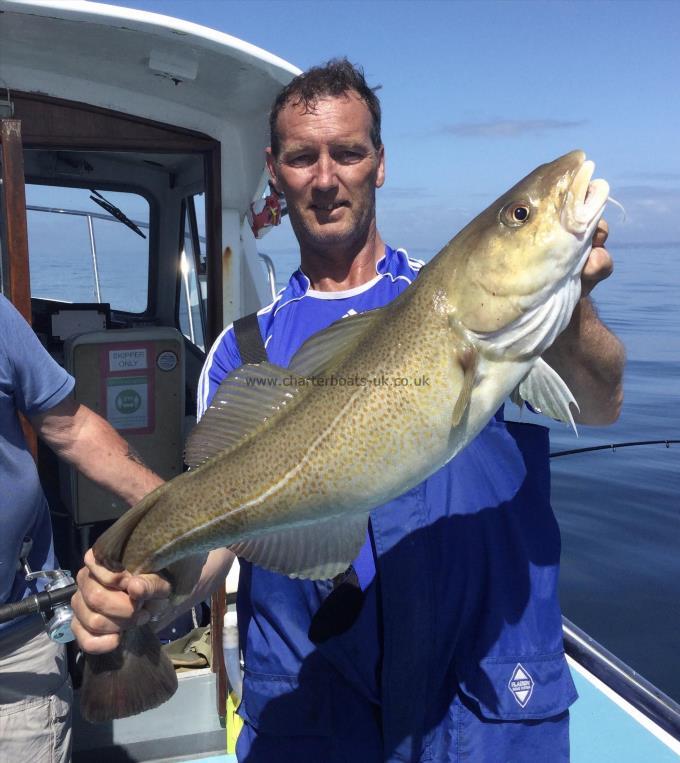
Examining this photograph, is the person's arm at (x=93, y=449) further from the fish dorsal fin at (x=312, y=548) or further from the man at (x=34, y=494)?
the fish dorsal fin at (x=312, y=548)

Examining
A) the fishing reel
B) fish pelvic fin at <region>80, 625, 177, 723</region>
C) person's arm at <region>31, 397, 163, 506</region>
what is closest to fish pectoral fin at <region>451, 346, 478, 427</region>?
fish pelvic fin at <region>80, 625, 177, 723</region>

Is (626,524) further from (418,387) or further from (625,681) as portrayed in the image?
(418,387)

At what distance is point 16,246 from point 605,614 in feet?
19.8

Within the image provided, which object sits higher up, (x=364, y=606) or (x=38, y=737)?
(x=364, y=606)

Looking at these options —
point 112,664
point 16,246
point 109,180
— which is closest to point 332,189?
point 112,664

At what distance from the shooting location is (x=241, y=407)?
206 cm

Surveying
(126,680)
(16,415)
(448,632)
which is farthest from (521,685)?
(16,415)

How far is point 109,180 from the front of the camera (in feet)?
24.4

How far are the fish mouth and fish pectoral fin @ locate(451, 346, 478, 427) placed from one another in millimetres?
403

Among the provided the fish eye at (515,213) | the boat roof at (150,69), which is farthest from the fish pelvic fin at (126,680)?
the boat roof at (150,69)

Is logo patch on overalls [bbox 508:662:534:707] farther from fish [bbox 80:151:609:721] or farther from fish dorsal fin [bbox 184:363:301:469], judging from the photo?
fish dorsal fin [bbox 184:363:301:469]

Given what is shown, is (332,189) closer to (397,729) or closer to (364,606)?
(364,606)

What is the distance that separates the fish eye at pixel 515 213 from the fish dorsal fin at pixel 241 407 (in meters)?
0.73

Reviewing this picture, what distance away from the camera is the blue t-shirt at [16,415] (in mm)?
2855
